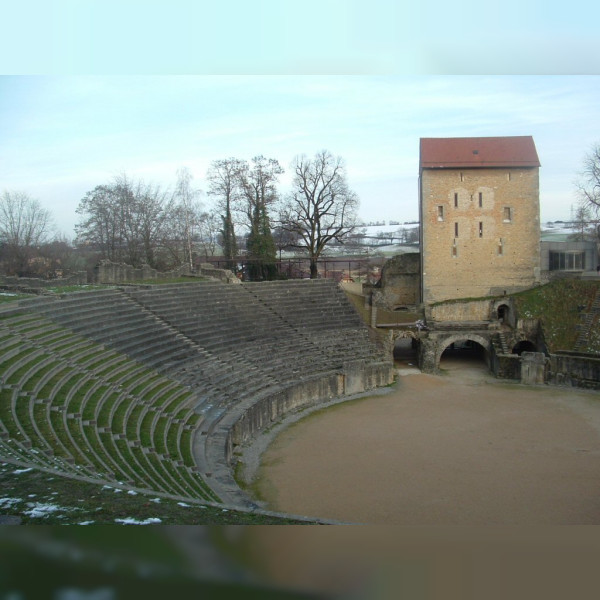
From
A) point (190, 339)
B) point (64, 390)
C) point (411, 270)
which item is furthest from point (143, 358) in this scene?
point (411, 270)

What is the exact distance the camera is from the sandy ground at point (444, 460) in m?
11.0

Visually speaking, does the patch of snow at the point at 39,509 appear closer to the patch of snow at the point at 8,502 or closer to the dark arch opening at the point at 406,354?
the patch of snow at the point at 8,502

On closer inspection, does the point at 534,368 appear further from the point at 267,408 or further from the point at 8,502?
the point at 8,502

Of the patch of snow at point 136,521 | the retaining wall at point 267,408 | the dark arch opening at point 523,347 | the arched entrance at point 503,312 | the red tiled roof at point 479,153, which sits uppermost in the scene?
the red tiled roof at point 479,153

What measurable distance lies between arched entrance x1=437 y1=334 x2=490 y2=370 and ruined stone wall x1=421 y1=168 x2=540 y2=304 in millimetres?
2879

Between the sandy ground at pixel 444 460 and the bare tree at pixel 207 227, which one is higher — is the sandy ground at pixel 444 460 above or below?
below

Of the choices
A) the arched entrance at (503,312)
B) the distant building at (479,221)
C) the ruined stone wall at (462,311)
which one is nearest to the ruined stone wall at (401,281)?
the distant building at (479,221)

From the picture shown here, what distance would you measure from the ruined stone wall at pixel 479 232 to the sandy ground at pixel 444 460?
8.56 metres

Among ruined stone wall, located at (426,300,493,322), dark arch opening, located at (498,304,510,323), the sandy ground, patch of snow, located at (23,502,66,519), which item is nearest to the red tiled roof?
ruined stone wall, located at (426,300,493,322)

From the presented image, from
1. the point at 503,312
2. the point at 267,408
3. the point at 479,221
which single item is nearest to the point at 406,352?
the point at 503,312

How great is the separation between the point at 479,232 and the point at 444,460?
16.9 m

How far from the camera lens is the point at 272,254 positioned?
107ft

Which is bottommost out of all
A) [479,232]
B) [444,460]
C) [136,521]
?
[444,460]

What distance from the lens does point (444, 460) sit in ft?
45.0
